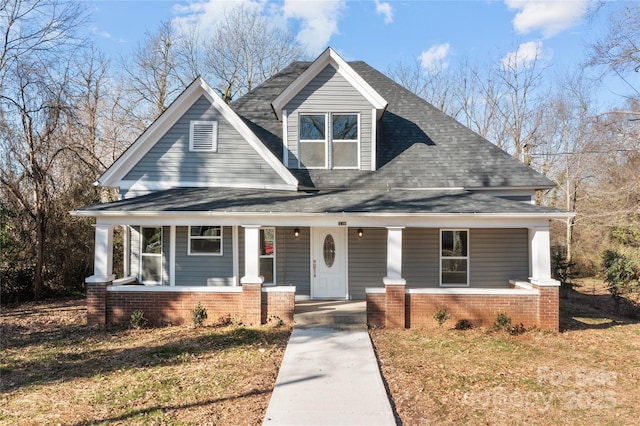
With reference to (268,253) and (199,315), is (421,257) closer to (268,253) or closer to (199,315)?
(268,253)

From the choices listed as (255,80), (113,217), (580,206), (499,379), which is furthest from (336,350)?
(580,206)

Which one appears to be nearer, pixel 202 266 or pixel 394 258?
pixel 394 258

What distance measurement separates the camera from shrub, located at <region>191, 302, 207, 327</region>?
926 cm

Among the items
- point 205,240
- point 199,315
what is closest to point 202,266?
point 205,240

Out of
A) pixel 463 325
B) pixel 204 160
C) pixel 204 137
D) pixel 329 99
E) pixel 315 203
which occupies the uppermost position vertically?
pixel 329 99

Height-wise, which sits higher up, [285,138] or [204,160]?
[285,138]

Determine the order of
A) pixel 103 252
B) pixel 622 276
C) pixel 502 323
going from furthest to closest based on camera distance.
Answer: pixel 622 276 → pixel 103 252 → pixel 502 323

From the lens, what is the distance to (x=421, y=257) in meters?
11.5

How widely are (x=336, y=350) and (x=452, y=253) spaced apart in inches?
219

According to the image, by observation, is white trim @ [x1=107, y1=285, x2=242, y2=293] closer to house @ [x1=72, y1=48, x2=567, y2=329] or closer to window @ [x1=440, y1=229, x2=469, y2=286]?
house @ [x1=72, y1=48, x2=567, y2=329]

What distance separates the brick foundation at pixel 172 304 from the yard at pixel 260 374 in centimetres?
40

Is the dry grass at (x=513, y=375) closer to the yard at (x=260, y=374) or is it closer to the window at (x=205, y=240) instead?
the yard at (x=260, y=374)

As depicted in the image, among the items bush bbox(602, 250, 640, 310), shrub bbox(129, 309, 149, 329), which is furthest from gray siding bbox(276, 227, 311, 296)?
bush bbox(602, 250, 640, 310)

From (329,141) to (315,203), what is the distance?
9.48 feet
